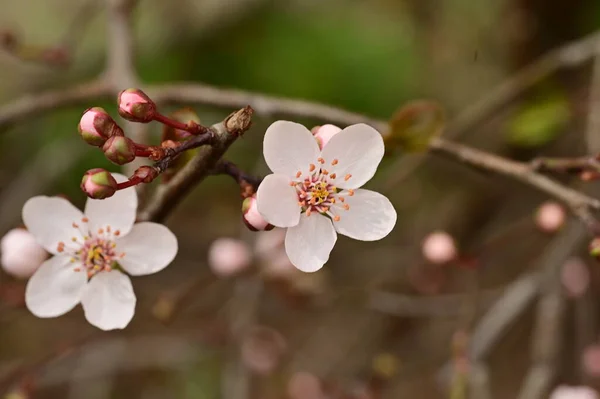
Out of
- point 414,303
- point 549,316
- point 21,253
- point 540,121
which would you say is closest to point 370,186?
point 414,303

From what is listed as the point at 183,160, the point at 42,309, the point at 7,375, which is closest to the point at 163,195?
the point at 183,160

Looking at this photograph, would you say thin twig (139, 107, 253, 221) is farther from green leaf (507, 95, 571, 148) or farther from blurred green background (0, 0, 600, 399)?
green leaf (507, 95, 571, 148)

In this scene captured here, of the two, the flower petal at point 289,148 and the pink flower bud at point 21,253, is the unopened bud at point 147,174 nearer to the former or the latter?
the flower petal at point 289,148

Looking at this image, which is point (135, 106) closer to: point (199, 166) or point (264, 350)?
point (199, 166)

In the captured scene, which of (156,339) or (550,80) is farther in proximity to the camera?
(156,339)

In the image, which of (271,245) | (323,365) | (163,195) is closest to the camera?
(163,195)

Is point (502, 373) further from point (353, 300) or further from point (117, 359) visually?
point (117, 359)
